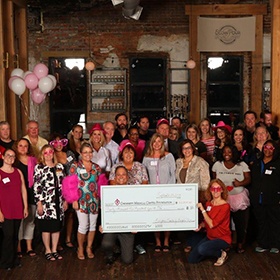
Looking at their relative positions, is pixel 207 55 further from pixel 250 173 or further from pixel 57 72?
pixel 250 173

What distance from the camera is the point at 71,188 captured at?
19.8 ft

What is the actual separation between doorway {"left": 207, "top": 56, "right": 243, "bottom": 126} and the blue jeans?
710 centimetres

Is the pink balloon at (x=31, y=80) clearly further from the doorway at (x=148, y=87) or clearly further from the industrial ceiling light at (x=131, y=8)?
the doorway at (x=148, y=87)

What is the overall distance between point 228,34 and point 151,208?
755cm

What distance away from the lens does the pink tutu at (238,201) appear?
6395 millimetres

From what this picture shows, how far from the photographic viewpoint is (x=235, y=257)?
20.6 feet

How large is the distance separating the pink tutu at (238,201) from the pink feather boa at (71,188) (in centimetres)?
186

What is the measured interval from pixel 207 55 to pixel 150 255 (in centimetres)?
738

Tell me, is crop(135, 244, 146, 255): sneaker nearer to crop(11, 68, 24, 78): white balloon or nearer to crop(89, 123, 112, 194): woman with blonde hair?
crop(89, 123, 112, 194): woman with blonde hair

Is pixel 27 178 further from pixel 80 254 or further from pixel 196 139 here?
pixel 196 139

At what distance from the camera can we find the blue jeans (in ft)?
19.5

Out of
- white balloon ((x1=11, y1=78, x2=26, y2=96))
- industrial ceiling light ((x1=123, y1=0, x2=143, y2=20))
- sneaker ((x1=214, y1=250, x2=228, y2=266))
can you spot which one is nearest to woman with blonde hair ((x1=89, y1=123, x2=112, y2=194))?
sneaker ((x1=214, y1=250, x2=228, y2=266))

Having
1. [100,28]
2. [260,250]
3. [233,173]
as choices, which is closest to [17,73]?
[233,173]

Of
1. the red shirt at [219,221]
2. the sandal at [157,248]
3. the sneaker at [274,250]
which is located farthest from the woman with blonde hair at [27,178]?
the sneaker at [274,250]
